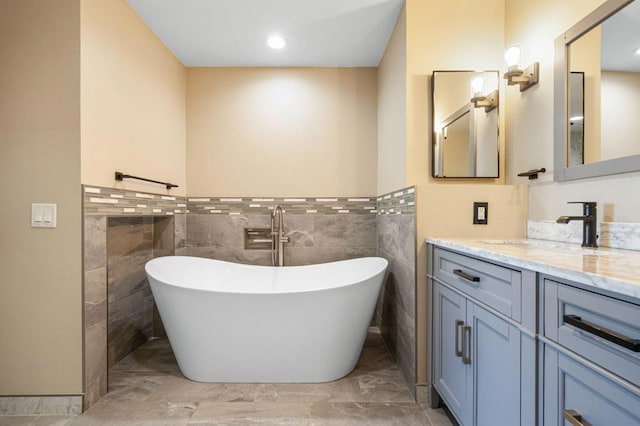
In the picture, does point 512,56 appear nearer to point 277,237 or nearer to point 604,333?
point 604,333

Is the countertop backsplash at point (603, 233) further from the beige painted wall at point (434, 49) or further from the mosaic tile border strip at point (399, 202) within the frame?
the mosaic tile border strip at point (399, 202)

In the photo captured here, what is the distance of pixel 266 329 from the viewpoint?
189cm

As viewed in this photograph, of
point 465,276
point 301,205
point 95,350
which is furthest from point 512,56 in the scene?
point 95,350

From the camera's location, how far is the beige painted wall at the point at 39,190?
1.70 m

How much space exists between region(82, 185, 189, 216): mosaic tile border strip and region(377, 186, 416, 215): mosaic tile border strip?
179cm

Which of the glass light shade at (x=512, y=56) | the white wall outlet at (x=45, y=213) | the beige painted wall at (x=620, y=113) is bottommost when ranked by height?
the white wall outlet at (x=45, y=213)

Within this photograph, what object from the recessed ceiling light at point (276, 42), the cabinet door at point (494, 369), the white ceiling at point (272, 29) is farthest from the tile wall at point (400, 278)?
the recessed ceiling light at point (276, 42)

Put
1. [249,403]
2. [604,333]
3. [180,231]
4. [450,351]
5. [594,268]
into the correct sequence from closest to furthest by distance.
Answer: [604,333] → [594,268] → [450,351] → [249,403] → [180,231]

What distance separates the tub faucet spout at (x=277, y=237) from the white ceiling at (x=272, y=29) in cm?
135

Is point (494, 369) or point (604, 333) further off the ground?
point (604, 333)

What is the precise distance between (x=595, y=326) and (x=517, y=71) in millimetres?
1538

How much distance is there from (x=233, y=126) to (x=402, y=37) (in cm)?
164

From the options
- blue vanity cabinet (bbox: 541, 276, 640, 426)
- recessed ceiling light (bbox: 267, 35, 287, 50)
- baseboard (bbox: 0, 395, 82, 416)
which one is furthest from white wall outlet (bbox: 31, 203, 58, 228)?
blue vanity cabinet (bbox: 541, 276, 640, 426)

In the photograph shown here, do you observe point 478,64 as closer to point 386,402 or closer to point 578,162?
point 578,162
